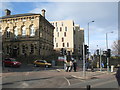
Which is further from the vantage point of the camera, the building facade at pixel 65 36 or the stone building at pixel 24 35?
the building facade at pixel 65 36

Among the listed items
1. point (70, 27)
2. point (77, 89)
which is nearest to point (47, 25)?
point (70, 27)

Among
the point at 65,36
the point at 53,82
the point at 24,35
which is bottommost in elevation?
Answer: the point at 53,82

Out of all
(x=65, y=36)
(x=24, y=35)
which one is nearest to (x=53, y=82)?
(x=24, y=35)

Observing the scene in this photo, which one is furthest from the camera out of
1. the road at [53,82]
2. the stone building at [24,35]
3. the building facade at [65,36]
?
the building facade at [65,36]

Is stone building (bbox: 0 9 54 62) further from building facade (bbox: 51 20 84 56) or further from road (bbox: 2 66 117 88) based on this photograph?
building facade (bbox: 51 20 84 56)

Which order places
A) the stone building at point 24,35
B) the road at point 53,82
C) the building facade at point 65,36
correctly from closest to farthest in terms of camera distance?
the road at point 53,82 < the stone building at point 24,35 < the building facade at point 65,36

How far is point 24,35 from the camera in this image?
47.1 m

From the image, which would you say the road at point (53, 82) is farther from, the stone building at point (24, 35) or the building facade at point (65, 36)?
the building facade at point (65, 36)

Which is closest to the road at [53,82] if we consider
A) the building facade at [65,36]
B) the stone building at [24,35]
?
the stone building at [24,35]

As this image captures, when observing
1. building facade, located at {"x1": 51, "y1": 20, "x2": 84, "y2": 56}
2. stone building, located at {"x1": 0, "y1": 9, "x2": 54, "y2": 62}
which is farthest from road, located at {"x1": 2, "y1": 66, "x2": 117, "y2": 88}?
building facade, located at {"x1": 51, "y1": 20, "x2": 84, "y2": 56}

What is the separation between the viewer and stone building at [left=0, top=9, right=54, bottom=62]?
45.6 metres

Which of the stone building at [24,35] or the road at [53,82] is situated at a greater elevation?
the stone building at [24,35]

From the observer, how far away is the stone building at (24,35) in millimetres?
45594

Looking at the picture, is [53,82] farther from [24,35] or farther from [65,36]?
[65,36]
